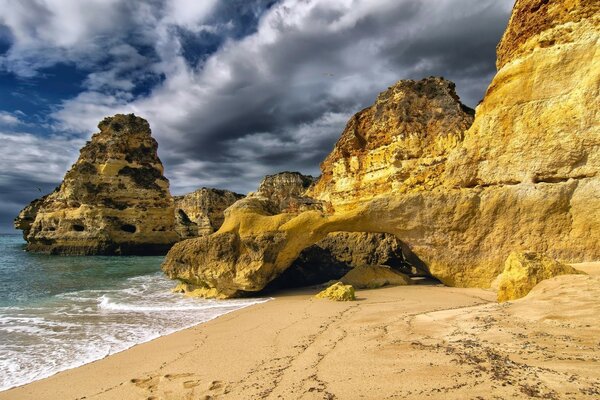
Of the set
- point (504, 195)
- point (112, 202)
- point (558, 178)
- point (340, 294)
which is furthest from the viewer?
point (112, 202)

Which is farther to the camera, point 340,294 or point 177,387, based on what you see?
point 340,294

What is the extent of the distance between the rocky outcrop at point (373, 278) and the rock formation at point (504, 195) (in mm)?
1121

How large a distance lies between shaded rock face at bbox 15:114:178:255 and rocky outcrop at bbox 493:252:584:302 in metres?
35.4

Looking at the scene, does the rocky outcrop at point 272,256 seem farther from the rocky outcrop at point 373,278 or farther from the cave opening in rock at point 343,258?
the rocky outcrop at point 373,278

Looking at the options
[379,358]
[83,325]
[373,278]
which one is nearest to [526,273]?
[379,358]

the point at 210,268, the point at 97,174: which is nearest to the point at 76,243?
the point at 97,174

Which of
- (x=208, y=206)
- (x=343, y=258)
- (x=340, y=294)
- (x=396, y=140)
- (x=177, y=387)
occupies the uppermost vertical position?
(x=208, y=206)

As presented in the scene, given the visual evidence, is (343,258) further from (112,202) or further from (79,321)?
(112,202)

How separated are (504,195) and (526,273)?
2.94 metres

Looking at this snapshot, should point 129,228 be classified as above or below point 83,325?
above

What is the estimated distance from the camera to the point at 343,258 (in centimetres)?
1205

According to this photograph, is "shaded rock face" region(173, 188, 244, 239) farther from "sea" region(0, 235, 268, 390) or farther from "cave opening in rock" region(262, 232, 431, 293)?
"cave opening in rock" region(262, 232, 431, 293)

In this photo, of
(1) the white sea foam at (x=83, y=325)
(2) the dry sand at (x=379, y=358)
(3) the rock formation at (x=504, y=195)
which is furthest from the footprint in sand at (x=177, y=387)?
(3) the rock formation at (x=504, y=195)

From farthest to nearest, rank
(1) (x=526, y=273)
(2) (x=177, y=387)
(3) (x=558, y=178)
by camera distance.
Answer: (3) (x=558, y=178), (1) (x=526, y=273), (2) (x=177, y=387)
